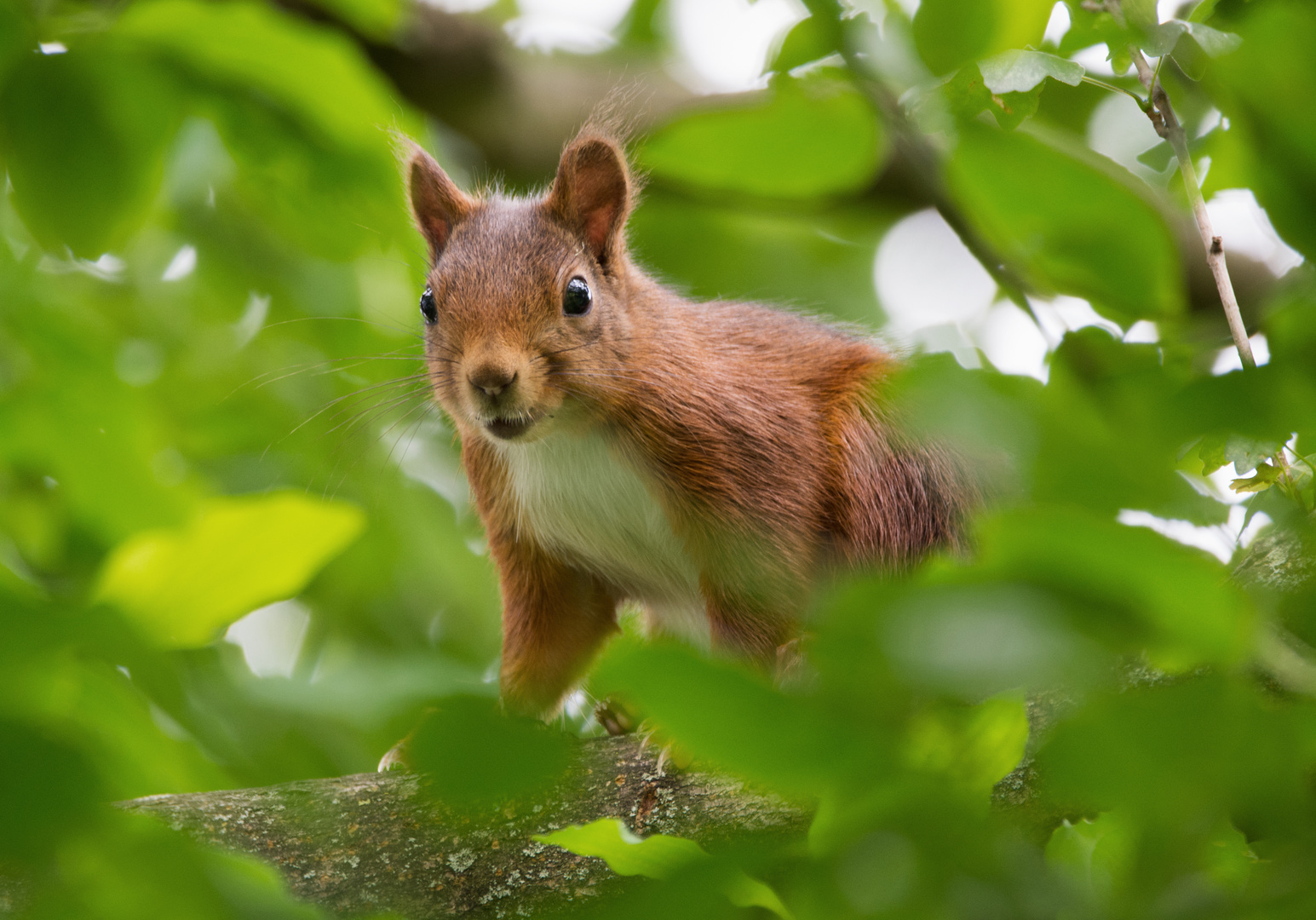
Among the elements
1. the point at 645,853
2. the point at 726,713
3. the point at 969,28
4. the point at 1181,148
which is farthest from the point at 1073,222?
the point at 645,853

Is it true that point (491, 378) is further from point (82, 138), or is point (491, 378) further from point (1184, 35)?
point (1184, 35)

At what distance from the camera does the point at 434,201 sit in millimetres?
3447

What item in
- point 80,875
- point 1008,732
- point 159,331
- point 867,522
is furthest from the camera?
point 159,331

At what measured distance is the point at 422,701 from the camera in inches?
27.4

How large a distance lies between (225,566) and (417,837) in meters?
1.16

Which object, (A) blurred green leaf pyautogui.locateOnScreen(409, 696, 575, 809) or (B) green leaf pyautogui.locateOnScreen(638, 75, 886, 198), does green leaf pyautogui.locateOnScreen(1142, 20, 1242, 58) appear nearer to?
(B) green leaf pyautogui.locateOnScreen(638, 75, 886, 198)

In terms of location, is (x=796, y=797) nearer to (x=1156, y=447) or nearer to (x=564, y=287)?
(x=1156, y=447)

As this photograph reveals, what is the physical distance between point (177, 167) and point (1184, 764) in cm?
349

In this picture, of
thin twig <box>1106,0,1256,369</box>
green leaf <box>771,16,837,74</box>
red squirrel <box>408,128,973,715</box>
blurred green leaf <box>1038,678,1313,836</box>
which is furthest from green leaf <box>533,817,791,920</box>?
red squirrel <box>408,128,973,715</box>

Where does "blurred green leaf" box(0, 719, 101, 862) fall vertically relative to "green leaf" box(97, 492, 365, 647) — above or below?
above

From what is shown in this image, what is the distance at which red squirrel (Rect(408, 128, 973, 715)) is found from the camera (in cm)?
295

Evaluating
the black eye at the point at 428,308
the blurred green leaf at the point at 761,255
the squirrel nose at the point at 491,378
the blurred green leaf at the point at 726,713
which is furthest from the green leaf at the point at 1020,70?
the blurred green leaf at the point at 761,255

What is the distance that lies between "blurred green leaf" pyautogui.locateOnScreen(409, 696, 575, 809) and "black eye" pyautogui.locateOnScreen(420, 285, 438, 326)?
8.44ft

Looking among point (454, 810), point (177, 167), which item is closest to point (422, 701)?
point (454, 810)
